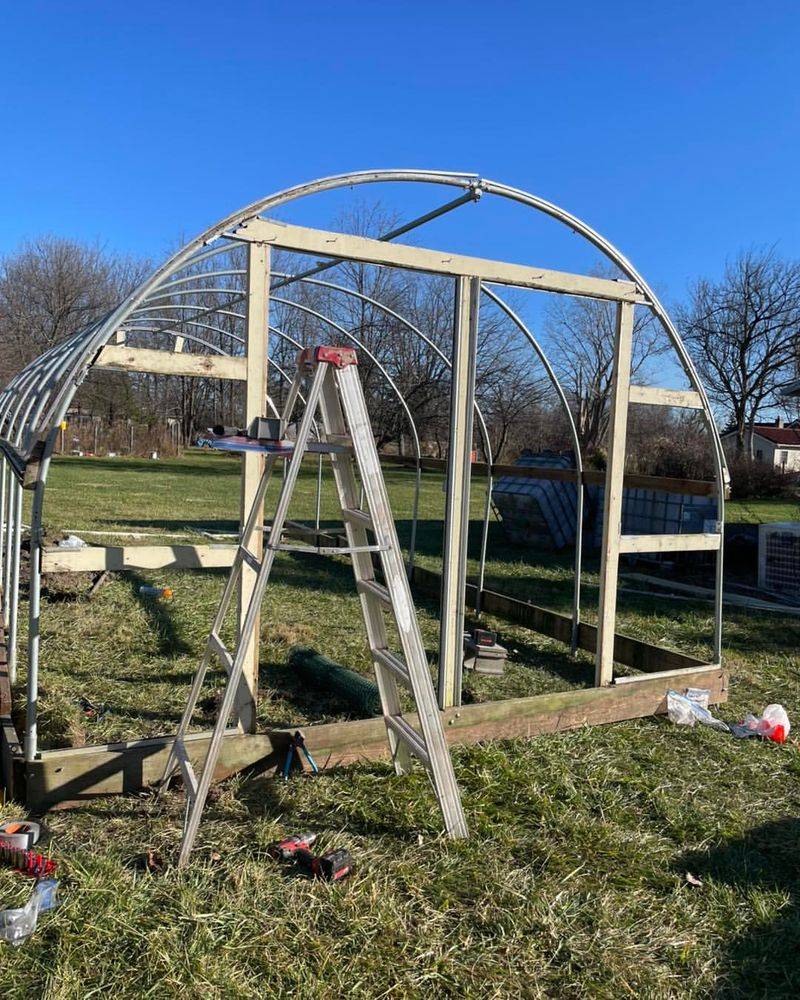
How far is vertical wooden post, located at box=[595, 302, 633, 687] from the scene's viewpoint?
4668 mm

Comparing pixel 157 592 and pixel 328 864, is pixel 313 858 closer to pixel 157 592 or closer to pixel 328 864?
pixel 328 864

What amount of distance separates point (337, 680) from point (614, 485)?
6.90 ft

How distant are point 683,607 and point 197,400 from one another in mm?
26390

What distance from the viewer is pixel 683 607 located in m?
8.24

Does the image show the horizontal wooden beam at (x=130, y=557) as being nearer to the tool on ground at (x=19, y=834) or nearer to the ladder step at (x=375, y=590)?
the ladder step at (x=375, y=590)

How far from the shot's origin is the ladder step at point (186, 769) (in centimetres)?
299

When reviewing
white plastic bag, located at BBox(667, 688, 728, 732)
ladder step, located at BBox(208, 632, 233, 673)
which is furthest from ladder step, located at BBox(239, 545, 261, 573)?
white plastic bag, located at BBox(667, 688, 728, 732)

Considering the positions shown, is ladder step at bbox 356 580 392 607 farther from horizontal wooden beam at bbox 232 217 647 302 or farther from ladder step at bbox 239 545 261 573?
horizontal wooden beam at bbox 232 217 647 302

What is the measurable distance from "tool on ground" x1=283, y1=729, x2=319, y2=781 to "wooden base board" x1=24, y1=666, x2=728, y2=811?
0.11 feet

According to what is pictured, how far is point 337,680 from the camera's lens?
4926mm

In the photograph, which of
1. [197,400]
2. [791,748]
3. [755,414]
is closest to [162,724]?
[791,748]

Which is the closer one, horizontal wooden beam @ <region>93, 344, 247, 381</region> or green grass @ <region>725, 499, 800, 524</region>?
horizontal wooden beam @ <region>93, 344, 247, 381</region>

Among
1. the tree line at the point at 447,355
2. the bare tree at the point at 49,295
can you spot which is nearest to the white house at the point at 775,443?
the tree line at the point at 447,355

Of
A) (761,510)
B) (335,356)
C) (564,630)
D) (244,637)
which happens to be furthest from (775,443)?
(244,637)
